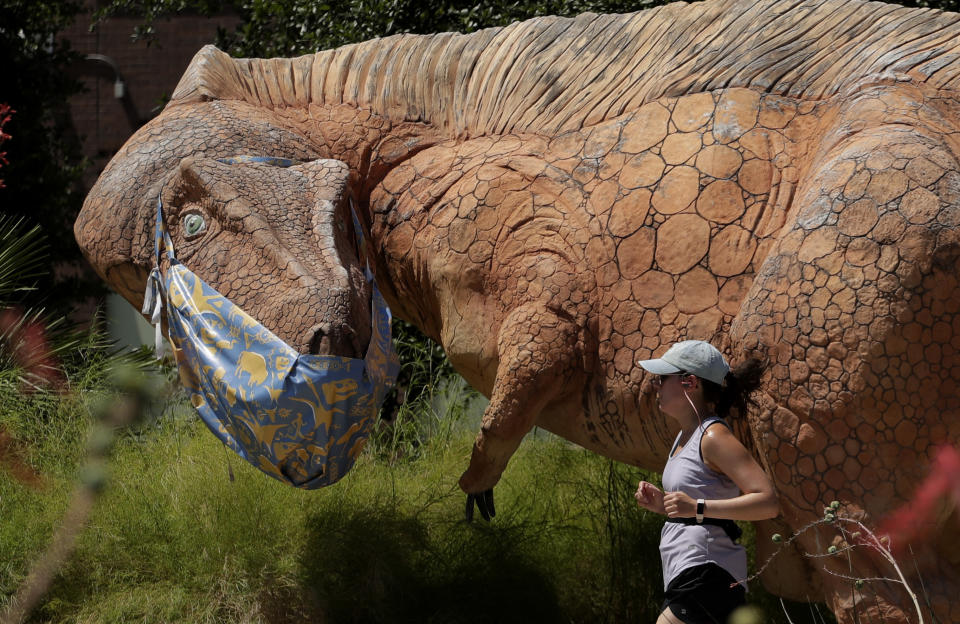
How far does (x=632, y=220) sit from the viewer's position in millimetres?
3293

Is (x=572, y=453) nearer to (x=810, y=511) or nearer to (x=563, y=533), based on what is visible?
(x=563, y=533)

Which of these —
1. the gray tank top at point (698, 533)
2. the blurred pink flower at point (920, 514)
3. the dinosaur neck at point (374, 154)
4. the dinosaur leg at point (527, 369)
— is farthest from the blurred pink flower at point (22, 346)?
the blurred pink flower at point (920, 514)

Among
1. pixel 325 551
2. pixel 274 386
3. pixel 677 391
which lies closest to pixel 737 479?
pixel 677 391

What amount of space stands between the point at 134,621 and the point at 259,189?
68.4 inches

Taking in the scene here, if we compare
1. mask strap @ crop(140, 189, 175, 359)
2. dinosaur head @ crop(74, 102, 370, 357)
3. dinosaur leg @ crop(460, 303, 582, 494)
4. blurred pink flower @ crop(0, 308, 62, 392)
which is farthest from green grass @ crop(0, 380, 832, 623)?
Answer: dinosaur leg @ crop(460, 303, 582, 494)

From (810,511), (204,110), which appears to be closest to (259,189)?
(204,110)

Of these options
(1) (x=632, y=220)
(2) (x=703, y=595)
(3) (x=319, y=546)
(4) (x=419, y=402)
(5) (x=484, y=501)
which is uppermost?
(1) (x=632, y=220)

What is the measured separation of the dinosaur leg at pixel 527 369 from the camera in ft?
10.9

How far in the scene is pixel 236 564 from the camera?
4.34 metres

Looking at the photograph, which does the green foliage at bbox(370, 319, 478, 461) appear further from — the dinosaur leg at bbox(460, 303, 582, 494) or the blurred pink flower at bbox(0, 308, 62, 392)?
the dinosaur leg at bbox(460, 303, 582, 494)

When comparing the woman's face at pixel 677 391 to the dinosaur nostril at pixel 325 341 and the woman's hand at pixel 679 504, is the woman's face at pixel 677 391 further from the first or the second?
the dinosaur nostril at pixel 325 341

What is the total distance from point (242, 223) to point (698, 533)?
5.95ft

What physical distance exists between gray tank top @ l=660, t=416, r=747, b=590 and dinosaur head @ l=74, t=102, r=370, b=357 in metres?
1.14

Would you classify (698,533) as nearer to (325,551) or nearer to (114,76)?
(325,551)
